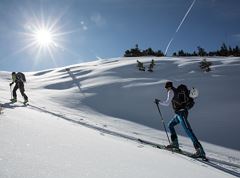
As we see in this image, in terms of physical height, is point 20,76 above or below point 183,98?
above

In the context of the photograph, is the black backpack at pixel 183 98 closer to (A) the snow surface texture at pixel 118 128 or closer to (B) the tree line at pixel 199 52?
(A) the snow surface texture at pixel 118 128

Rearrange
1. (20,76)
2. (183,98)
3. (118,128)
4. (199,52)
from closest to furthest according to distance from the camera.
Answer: (183,98), (118,128), (20,76), (199,52)

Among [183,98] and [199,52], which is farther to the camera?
[199,52]

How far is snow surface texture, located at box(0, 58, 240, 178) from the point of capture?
388cm

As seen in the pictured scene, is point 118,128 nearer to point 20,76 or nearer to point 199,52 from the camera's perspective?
point 20,76

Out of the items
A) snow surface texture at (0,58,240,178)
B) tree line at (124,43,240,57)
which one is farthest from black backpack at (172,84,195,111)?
tree line at (124,43,240,57)

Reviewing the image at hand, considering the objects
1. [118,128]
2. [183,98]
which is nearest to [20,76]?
[118,128]

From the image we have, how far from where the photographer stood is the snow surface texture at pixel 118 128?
12.7 ft

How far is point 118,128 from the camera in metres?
11.8

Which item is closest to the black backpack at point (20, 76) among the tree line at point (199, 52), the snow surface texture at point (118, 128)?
the snow surface texture at point (118, 128)

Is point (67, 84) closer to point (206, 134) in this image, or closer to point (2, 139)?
point (206, 134)

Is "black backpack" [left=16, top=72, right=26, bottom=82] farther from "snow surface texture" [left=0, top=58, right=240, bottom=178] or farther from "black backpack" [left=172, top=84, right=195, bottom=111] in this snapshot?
"black backpack" [left=172, top=84, right=195, bottom=111]

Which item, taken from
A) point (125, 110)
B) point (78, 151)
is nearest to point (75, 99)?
point (125, 110)

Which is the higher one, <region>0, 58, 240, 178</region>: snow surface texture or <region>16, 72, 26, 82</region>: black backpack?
<region>16, 72, 26, 82</region>: black backpack
